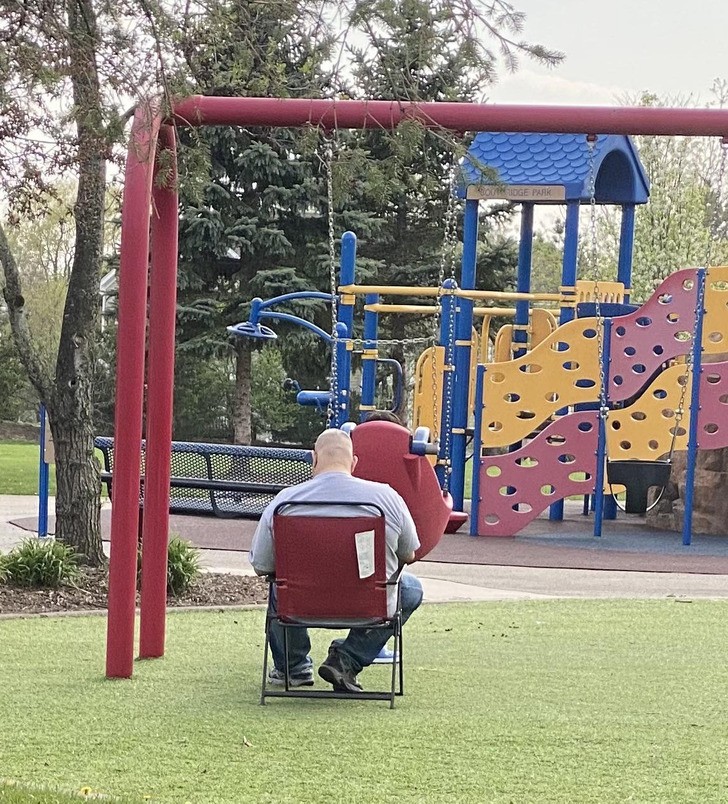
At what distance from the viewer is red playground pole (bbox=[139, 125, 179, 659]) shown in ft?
23.6

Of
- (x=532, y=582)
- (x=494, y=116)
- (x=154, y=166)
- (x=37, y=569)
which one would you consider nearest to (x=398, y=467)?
(x=494, y=116)

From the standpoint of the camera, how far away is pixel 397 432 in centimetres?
716

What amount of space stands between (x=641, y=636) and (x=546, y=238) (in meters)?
49.0

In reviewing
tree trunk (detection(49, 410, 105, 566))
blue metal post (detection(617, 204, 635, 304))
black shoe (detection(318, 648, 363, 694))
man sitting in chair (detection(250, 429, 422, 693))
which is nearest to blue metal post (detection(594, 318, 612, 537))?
blue metal post (detection(617, 204, 635, 304))

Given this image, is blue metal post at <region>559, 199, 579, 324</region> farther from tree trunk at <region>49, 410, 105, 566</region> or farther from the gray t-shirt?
the gray t-shirt

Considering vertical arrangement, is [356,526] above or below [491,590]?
above

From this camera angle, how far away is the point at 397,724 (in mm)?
5633

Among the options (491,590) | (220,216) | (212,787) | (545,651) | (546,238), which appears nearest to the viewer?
(212,787)

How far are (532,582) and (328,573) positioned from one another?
6770mm

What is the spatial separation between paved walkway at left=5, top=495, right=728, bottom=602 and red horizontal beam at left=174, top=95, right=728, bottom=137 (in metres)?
4.91

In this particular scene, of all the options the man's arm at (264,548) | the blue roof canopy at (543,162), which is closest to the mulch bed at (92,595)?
the man's arm at (264,548)

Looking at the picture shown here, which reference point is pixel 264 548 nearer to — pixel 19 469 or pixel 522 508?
pixel 522 508

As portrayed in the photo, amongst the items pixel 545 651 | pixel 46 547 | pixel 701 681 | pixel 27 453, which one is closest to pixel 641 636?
pixel 545 651

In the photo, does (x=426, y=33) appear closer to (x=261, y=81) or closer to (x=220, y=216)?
(x=261, y=81)
